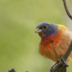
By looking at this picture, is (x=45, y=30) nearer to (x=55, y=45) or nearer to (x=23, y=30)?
(x=55, y=45)

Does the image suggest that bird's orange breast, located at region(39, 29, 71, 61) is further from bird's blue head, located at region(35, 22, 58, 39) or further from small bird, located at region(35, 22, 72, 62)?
bird's blue head, located at region(35, 22, 58, 39)

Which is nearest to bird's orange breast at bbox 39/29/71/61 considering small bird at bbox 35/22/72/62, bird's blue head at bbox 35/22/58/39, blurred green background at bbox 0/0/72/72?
small bird at bbox 35/22/72/62

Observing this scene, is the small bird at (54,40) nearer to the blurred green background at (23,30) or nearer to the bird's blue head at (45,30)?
the bird's blue head at (45,30)

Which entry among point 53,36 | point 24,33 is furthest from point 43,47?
point 24,33

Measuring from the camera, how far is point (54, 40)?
13.9 feet

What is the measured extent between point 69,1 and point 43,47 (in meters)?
7.15

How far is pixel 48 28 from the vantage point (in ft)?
15.0

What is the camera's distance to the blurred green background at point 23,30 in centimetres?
902

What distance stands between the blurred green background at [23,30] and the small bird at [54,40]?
4466 millimetres

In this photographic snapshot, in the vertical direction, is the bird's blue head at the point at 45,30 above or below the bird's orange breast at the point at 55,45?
above

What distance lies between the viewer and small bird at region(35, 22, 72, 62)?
4125 mm

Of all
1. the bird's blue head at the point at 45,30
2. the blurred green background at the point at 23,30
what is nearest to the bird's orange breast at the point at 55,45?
the bird's blue head at the point at 45,30

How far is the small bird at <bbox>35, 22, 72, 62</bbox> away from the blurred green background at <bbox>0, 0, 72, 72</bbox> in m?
4.47

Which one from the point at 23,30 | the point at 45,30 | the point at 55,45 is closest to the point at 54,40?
the point at 55,45
